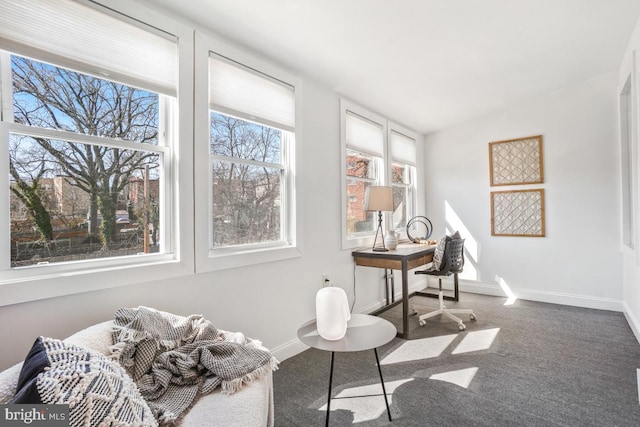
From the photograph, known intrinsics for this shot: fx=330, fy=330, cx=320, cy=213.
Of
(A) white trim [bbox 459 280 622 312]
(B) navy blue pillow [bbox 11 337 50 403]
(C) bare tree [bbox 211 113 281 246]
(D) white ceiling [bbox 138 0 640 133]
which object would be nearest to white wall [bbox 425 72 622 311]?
(A) white trim [bbox 459 280 622 312]

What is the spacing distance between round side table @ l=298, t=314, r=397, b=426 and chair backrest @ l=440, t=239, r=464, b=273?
5.81ft

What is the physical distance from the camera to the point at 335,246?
332cm

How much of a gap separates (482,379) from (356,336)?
3.86 ft

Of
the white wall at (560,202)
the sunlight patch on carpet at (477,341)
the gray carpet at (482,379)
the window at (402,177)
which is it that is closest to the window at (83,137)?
the gray carpet at (482,379)

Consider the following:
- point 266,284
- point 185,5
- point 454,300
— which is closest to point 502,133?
point 454,300

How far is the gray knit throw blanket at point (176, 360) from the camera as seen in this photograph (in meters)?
1.25

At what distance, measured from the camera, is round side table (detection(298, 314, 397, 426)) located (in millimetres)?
1634

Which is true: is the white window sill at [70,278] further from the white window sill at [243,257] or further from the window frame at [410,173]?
the window frame at [410,173]

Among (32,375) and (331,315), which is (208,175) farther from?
(32,375)

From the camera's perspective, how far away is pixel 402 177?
4.81 metres

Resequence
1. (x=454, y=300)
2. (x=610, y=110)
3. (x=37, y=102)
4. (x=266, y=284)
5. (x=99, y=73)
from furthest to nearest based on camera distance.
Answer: (x=454, y=300), (x=610, y=110), (x=266, y=284), (x=99, y=73), (x=37, y=102)

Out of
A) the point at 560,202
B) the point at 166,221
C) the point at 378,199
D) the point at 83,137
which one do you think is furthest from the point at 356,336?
the point at 560,202

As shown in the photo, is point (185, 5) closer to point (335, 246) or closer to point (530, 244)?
point (335, 246)

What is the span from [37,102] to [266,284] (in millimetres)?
1736
